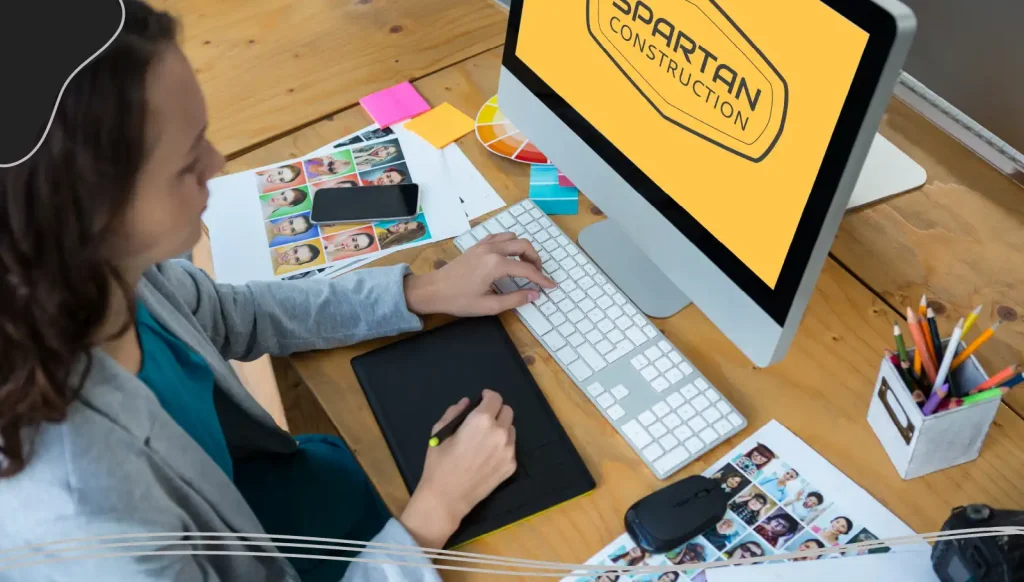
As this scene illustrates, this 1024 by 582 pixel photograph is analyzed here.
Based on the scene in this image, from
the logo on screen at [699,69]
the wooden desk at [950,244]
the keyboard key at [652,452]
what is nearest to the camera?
the logo on screen at [699,69]

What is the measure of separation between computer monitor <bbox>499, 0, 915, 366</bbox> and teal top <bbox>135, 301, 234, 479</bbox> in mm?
458

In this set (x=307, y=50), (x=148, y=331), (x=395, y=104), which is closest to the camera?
(x=148, y=331)

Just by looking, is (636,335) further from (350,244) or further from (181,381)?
(181,381)

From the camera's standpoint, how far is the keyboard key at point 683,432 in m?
0.75

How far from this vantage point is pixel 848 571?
0.66 metres

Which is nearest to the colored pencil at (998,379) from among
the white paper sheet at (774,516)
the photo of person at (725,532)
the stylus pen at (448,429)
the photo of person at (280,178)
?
the white paper sheet at (774,516)

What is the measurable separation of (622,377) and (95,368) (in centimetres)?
48

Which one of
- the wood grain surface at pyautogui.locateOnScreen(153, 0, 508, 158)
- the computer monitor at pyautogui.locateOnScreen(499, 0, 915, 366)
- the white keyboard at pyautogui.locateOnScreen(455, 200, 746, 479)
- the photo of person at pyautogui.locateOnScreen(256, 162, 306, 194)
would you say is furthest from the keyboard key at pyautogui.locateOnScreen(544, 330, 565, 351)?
the wood grain surface at pyautogui.locateOnScreen(153, 0, 508, 158)

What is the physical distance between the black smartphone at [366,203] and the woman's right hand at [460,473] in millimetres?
328

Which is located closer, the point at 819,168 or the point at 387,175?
the point at 819,168

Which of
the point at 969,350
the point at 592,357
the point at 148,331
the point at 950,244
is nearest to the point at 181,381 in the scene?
the point at 148,331

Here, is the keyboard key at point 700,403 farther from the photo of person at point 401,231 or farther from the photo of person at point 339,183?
the photo of person at point 339,183

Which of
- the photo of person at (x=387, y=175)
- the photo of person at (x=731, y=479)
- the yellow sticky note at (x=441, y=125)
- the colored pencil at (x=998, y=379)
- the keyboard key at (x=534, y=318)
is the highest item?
the colored pencil at (x=998, y=379)

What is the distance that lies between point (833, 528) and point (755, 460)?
3.5 inches
